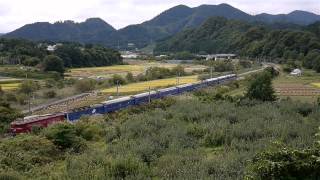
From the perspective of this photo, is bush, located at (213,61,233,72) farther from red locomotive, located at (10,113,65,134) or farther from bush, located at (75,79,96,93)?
red locomotive, located at (10,113,65,134)

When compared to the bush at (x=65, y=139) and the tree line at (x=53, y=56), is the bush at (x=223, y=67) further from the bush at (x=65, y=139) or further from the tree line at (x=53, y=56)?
the bush at (x=65, y=139)

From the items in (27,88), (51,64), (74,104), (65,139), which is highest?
(65,139)

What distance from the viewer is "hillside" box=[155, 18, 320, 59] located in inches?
4363

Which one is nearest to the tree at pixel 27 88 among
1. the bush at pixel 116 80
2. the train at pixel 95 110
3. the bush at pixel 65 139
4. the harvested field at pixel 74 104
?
the harvested field at pixel 74 104

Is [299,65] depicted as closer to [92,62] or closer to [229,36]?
[92,62]

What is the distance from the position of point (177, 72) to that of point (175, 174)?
248 feet

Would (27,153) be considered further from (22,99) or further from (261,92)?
(22,99)

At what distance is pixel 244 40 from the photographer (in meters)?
138

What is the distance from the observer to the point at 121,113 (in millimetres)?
38594

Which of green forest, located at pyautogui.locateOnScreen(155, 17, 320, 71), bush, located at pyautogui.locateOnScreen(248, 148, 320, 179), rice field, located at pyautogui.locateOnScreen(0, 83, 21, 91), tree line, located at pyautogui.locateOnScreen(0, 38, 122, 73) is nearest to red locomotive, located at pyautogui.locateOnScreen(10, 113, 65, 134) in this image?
bush, located at pyautogui.locateOnScreen(248, 148, 320, 179)

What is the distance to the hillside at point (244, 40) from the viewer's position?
364 ft

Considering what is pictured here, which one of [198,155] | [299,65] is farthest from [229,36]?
[198,155]

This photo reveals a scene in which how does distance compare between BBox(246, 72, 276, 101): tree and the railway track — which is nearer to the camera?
BBox(246, 72, 276, 101): tree

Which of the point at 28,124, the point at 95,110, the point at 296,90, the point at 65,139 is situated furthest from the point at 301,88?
the point at 65,139
